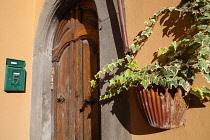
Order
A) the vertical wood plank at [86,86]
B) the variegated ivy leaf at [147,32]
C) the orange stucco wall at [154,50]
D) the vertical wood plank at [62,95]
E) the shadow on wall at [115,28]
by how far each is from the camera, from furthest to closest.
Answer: the vertical wood plank at [62,95] < the vertical wood plank at [86,86] < the shadow on wall at [115,28] < the variegated ivy leaf at [147,32] < the orange stucco wall at [154,50]

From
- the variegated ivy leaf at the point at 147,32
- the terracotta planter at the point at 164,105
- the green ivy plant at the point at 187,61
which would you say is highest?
the variegated ivy leaf at the point at 147,32

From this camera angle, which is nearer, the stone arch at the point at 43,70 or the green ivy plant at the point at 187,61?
the green ivy plant at the point at 187,61

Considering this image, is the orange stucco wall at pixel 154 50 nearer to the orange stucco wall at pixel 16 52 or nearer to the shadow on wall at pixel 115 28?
the shadow on wall at pixel 115 28

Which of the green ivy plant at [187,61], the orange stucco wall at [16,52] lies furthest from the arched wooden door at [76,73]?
the green ivy plant at [187,61]

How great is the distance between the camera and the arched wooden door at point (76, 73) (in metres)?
2.22

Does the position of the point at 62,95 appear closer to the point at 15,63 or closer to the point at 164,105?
the point at 15,63

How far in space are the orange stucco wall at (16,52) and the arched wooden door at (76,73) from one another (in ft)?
1.47

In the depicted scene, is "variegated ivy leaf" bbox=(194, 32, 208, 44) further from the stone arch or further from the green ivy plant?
the stone arch

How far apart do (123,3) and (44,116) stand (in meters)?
1.92

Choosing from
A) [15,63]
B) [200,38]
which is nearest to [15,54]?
[15,63]

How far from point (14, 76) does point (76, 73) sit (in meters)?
0.93

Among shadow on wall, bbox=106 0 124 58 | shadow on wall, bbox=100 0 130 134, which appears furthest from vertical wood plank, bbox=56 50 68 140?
shadow on wall, bbox=106 0 124 58

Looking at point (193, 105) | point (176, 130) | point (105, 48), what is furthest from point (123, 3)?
point (176, 130)

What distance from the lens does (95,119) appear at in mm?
2131
